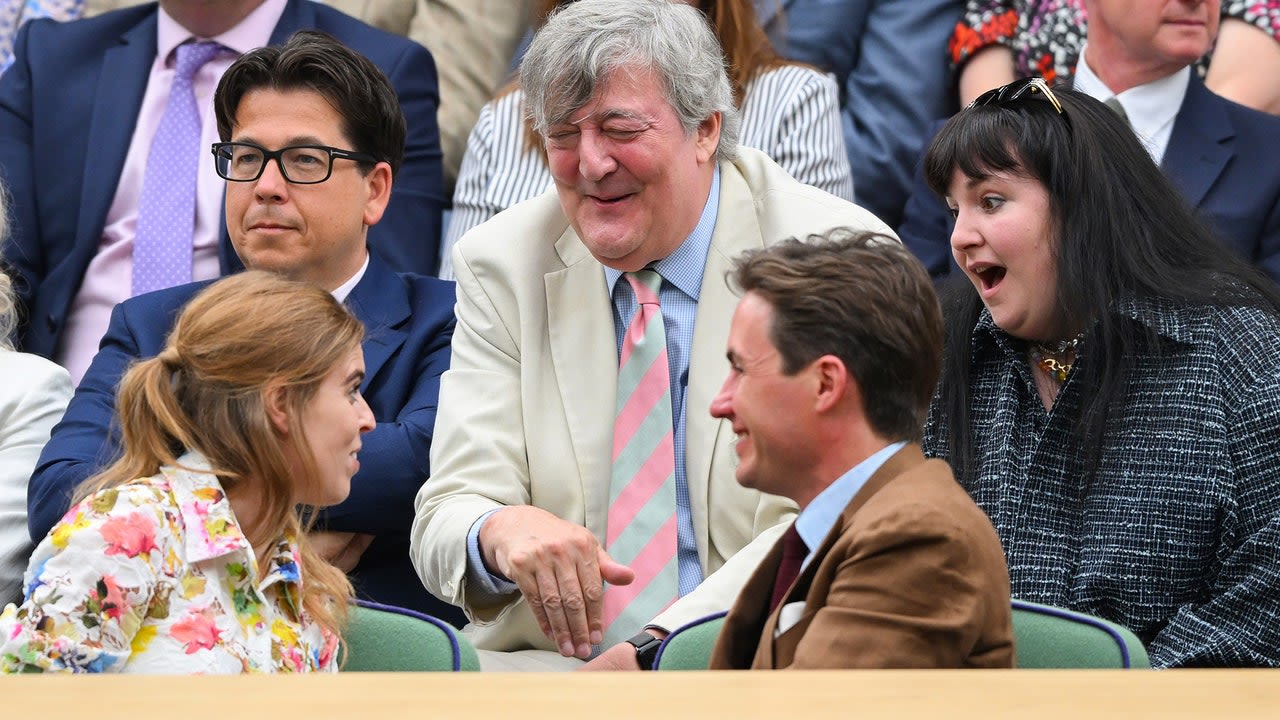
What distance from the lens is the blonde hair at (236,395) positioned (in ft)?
6.44

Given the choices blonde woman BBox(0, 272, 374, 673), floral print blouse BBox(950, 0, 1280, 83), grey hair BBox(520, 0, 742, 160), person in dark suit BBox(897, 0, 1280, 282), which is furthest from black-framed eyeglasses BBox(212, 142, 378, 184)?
floral print blouse BBox(950, 0, 1280, 83)

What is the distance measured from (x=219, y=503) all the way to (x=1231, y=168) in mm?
2186

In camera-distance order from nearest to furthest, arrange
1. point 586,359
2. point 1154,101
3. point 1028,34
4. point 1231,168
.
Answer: point 586,359
point 1231,168
point 1154,101
point 1028,34

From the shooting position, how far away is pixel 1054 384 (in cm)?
244

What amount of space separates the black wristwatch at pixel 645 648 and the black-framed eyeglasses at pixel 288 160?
1.13 m

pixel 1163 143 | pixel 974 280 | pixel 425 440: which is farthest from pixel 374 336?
pixel 1163 143

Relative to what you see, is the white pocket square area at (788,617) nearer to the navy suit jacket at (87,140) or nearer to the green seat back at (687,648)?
the green seat back at (687,648)

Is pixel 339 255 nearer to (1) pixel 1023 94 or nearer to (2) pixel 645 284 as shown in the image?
(2) pixel 645 284

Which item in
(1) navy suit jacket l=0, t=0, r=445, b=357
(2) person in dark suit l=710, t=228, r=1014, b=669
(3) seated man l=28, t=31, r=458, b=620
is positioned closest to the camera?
(2) person in dark suit l=710, t=228, r=1014, b=669

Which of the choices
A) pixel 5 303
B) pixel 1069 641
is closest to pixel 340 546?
pixel 5 303

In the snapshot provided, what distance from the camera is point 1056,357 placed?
244 centimetres

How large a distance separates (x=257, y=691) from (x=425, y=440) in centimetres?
160

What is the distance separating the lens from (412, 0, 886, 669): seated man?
2.41 metres

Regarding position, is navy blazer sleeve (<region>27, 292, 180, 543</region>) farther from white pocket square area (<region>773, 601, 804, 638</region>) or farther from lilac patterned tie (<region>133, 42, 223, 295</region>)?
white pocket square area (<region>773, 601, 804, 638</region>)
